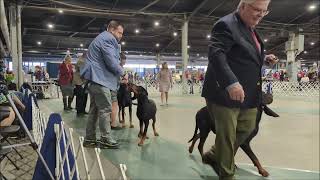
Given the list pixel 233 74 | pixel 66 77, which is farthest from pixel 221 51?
pixel 66 77

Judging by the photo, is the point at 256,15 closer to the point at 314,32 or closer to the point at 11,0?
the point at 11,0

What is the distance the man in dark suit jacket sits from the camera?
181 cm

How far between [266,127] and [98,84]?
115 inches

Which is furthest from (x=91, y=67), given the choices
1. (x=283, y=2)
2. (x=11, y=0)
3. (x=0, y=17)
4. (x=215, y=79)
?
(x=283, y=2)

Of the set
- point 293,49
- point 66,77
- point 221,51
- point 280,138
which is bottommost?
point 280,138

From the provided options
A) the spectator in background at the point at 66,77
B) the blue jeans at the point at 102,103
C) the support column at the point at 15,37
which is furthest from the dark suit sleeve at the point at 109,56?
the support column at the point at 15,37

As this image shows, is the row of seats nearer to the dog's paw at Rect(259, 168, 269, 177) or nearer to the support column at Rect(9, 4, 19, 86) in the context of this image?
the dog's paw at Rect(259, 168, 269, 177)

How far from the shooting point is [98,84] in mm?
3188

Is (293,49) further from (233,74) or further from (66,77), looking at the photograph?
(233,74)

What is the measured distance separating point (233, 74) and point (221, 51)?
0.15 meters

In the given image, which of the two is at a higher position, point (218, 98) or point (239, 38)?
point (239, 38)

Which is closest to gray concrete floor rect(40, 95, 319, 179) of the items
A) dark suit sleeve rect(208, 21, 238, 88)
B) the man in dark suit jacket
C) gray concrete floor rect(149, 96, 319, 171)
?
gray concrete floor rect(149, 96, 319, 171)

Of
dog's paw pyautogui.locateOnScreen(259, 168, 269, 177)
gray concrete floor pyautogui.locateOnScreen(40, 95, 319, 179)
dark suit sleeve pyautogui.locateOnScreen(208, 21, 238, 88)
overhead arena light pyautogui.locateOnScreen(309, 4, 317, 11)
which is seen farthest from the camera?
overhead arena light pyautogui.locateOnScreen(309, 4, 317, 11)

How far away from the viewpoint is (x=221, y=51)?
182cm
